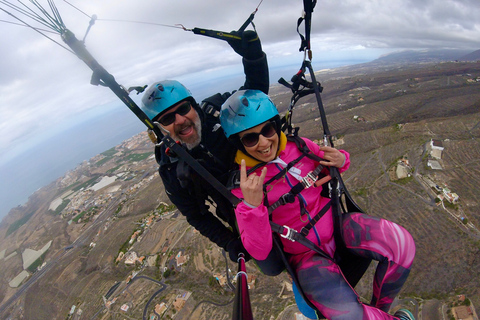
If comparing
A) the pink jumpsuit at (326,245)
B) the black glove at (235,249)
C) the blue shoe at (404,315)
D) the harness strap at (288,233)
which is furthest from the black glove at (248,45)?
the blue shoe at (404,315)

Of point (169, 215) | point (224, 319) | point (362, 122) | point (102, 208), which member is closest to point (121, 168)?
point (102, 208)

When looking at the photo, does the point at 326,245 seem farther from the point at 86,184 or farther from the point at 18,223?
the point at 18,223

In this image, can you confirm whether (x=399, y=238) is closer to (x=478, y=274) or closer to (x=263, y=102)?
(x=263, y=102)

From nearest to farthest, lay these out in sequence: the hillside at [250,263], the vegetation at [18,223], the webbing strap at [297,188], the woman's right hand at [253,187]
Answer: the woman's right hand at [253,187] < the webbing strap at [297,188] < the hillside at [250,263] < the vegetation at [18,223]

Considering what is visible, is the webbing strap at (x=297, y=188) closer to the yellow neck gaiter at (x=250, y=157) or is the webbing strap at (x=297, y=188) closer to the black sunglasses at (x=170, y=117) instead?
the yellow neck gaiter at (x=250, y=157)

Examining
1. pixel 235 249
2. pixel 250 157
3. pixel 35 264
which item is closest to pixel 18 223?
pixel 35 264

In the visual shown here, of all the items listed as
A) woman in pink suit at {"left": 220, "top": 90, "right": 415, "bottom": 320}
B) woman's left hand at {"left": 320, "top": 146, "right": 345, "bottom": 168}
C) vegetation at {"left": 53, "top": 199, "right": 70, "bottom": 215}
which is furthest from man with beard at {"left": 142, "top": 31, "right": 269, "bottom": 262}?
vegetation at {"left": 53, "top": 199, "right": 70, "bottom": 215}

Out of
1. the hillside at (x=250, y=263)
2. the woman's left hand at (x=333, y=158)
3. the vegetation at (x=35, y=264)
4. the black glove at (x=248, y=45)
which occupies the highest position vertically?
the black glove at (x=248, y=45)
